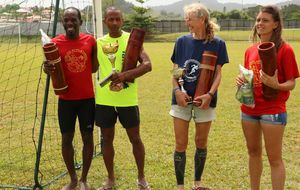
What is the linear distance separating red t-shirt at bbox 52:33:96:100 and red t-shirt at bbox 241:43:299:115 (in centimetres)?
156

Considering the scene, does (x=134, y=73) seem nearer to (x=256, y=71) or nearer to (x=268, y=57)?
(x=256, y=71)

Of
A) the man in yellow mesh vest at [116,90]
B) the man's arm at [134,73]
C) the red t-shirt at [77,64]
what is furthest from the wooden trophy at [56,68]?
the man's arm at [134,73]

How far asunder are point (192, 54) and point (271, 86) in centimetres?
91

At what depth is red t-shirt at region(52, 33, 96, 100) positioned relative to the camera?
13.7ft

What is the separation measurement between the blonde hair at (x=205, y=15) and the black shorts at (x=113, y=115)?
1051 millimetres

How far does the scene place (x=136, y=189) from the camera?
460cm

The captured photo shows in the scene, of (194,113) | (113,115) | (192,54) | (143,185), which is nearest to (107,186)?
(143,185)

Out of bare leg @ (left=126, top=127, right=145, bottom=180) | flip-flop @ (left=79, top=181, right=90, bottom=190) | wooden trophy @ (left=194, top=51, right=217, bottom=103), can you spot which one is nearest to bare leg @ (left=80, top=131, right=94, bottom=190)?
flip-flop @ (left=79, top=181, right=90, bottom=190)

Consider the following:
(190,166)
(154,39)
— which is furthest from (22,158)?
(154,39)

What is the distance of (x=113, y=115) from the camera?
14.1ft

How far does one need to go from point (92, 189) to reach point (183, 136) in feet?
4.03

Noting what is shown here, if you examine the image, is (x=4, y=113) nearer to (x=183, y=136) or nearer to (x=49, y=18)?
(x=49, y=18)

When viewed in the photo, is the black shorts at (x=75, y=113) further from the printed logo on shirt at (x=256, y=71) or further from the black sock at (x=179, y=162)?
the printed logo on shirt at (x=256, y=71)

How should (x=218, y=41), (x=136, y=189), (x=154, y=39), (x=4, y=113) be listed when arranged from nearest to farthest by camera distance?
(x=218, y=41), (x=136, y=189), (x=4, y=113), (x=154, y=39)
